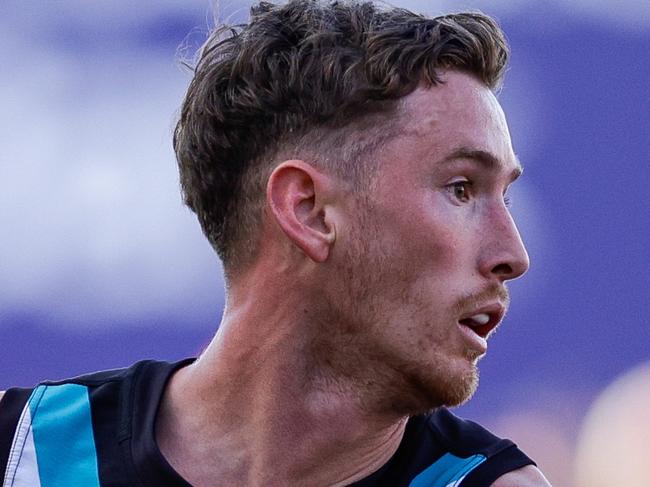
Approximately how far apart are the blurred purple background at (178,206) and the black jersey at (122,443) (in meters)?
1.60

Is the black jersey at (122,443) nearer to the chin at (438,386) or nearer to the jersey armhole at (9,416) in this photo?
the jersey armhole at (9,416)

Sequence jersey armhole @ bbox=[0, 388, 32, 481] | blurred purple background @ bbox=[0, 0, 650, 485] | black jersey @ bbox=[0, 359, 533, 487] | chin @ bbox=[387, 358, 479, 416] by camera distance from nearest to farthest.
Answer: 1. chin @ bbox=[387, 358, 479, 416]
2. black jersey @ bbox=[0, 359, 533, 487]
3. jersey armhole @ bbox=[0, 388, 32, 481]
4. blurred purple background @ bbox=[0, 0, 650, 485]

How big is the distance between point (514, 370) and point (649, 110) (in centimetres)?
113

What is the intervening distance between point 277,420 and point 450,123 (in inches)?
26.2

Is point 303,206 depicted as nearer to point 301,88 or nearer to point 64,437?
point 301,88

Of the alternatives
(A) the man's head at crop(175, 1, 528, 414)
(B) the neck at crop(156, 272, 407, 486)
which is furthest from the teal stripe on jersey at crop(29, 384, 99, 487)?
(A) the man's head at crop(175, 1, 528, 414)

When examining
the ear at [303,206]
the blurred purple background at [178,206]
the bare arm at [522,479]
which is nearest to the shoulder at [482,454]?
the bare arm at [522,479]

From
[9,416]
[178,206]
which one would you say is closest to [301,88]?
[9,416]

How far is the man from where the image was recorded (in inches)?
82.1

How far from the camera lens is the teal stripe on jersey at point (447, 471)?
213 centimetres

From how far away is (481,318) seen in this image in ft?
6.91

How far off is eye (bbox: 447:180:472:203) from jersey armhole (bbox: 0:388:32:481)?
40.2 inches

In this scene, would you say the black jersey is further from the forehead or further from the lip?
the forehead

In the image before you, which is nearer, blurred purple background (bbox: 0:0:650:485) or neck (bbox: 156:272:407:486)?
neck (bbox: 156:272:407:486)
